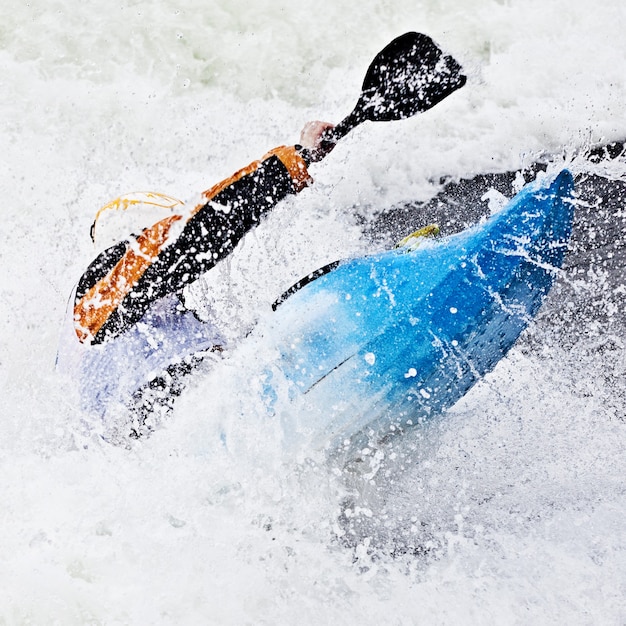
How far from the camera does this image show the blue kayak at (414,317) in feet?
4.61

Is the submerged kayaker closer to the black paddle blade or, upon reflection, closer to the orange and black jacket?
the orange and black jacket

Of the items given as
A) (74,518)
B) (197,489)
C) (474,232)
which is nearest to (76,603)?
(74,518)

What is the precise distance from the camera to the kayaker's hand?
138cm

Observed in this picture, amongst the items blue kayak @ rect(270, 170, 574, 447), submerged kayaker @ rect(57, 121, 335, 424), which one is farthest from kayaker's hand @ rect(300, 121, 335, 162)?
blue kayak @ rect(270, 170, 574, 447)

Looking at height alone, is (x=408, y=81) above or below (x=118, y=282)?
above

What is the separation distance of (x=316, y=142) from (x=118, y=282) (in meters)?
0.50

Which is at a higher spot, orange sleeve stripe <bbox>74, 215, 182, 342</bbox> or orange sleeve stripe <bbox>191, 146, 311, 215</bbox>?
orange sleeve stripe <bbox>191, 146, 311, 215</bbox>

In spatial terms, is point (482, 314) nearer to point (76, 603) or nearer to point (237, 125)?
point (76, 603)

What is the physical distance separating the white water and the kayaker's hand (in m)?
0.39

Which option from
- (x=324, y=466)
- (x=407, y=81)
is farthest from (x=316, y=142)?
(x=324, y=466)

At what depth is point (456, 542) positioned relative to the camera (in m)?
1.59

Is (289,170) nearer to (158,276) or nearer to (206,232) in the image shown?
(206,232)

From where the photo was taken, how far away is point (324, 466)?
5.14ft

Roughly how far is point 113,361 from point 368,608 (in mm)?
797
